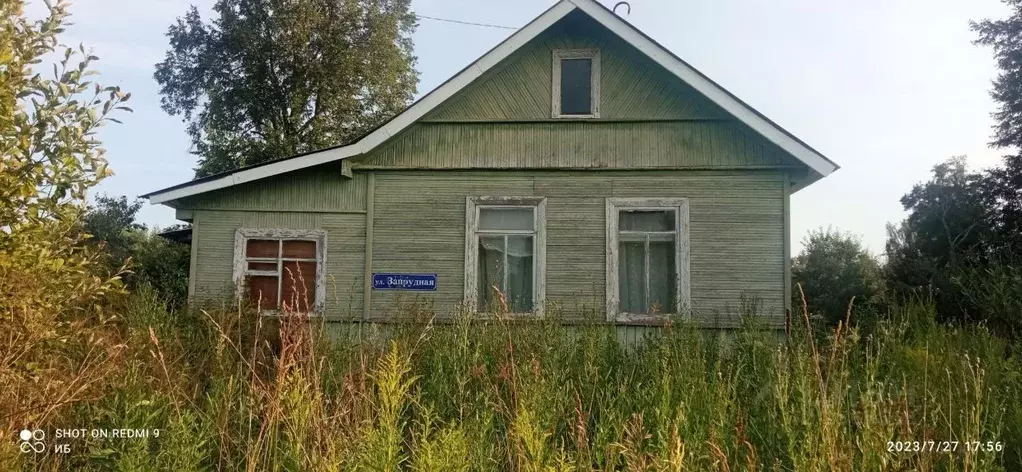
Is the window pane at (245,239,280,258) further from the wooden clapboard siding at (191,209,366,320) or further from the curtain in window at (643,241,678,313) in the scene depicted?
the curtain in window at (643,241,678,313)

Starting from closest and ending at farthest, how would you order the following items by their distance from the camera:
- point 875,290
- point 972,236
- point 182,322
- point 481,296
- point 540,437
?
point 540,437
point 182,322
point 481,296
point 972,236
point 875,290

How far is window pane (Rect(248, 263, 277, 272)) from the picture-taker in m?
9.18

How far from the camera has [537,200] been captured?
9023 mm

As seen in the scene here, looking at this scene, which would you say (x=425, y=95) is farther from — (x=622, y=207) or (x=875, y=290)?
(x=875, y=290)

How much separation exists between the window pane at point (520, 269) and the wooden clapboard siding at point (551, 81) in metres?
1.83

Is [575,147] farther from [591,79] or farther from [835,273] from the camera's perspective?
[835,273]

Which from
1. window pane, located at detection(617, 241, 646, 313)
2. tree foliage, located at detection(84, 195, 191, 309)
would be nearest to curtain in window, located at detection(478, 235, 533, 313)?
window pane, located at detection(617, 241, 646, 313)

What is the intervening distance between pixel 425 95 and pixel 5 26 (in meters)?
5.41

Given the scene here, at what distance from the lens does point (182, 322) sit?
8.48 metres

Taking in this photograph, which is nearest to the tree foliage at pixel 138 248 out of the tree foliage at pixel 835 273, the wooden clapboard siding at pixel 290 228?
the wooden clapboard siding at pixel 290 228

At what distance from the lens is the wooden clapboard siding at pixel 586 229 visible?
8.61 meters

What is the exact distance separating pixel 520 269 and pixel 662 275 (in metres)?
2.04

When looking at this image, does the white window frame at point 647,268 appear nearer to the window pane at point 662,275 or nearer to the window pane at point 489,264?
the window pane at point 662,275

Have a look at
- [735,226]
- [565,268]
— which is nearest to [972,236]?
[735,226]
